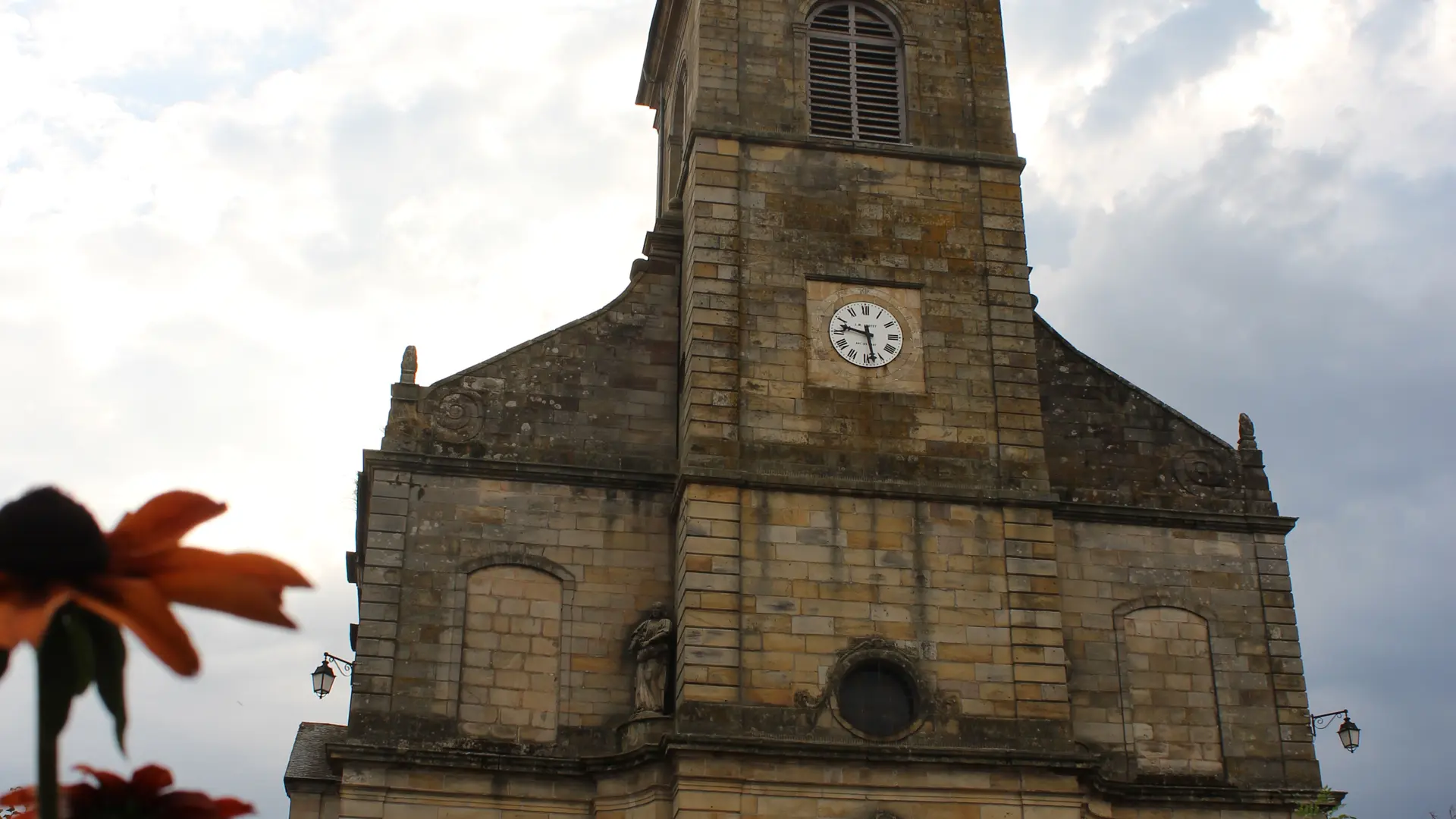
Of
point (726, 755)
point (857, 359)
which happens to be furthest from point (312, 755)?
point (857, 359)

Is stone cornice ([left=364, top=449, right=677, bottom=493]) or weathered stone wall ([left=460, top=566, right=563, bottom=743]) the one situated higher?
stone cornice ([left=364, top=449, right=677, bottom=493])

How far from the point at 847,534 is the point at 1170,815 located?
193 inches

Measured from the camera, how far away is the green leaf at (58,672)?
2525mm

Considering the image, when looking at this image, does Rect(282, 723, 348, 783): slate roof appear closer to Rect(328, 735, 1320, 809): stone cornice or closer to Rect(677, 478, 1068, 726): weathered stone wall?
Rect(328, 735, 1320, 809): stone cornice

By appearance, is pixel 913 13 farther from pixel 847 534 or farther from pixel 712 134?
pixel 847 534

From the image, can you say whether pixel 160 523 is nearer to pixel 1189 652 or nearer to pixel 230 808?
pixel 230 808

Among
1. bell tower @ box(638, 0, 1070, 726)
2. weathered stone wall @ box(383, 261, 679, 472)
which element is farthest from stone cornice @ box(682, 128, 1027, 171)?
weathered stone wall @ box(383, 261, 679, 472)

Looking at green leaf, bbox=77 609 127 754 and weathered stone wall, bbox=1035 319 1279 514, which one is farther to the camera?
weathered stone wall, bbox=1035 319 1279 514

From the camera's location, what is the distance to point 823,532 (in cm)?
1838

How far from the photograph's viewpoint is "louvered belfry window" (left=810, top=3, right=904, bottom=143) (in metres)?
21.1

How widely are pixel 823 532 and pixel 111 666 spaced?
1594 centimetres

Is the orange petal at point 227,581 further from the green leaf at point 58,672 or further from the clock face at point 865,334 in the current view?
the clock face at point 865,334

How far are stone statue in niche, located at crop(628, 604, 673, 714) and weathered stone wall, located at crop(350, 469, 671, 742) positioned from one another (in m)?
0.52

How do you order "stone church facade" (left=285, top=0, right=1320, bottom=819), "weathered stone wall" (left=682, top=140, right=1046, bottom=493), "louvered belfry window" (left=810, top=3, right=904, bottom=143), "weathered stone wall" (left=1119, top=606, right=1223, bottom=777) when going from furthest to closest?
"louvered belfry window" (left=810, top=3, right=904, bottom=143), "weathered stone wall" (left=1119, top=606, right=1223, bottom=777), "weathered stone wall" (left=682, top=140, right=1046, bottom=493), "stone church facade" (left=285, top=0, right=1320, bottom=819)
